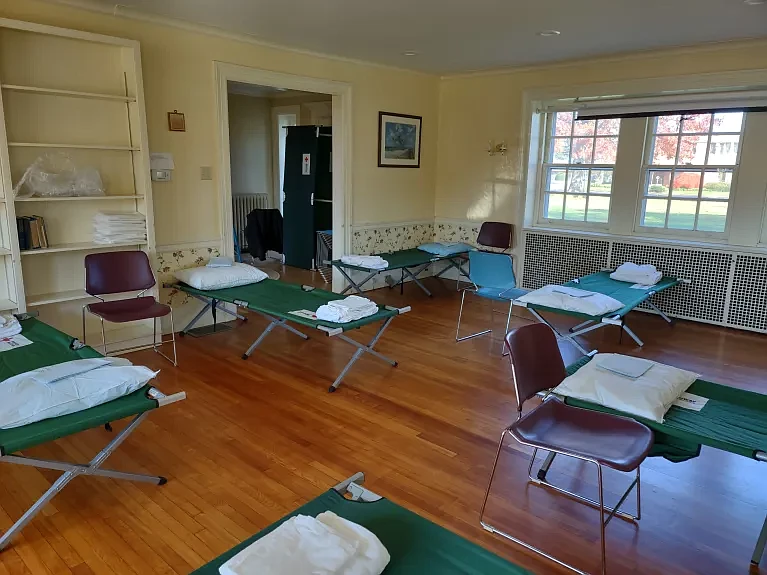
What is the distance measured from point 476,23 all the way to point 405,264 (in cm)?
246

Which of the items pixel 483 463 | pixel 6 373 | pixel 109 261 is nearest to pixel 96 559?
pixel 6 373

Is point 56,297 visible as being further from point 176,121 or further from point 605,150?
point 605,150

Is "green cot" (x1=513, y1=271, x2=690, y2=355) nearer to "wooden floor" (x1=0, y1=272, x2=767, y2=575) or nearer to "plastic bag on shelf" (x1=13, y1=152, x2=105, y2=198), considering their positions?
"wooden floor" (x1=0, y1=272, x2=767, y2=575)

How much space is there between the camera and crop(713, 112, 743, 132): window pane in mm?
5006

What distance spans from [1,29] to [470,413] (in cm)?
391

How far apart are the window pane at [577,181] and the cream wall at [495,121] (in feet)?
1.72

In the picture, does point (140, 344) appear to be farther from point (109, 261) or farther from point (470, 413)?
point (470, 413)

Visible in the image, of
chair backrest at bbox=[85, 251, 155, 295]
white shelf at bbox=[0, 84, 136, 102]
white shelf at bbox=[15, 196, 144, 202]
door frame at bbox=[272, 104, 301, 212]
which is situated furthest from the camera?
door frame at bbox=[272, 104, 301, 212]

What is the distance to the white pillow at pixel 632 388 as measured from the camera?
2.24 meters

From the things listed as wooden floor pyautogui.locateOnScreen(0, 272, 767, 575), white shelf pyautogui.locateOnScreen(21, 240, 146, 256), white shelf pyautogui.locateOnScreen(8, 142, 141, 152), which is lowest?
wooden floor pyautogui.locateOnScreen(0, 272, 767, 575)

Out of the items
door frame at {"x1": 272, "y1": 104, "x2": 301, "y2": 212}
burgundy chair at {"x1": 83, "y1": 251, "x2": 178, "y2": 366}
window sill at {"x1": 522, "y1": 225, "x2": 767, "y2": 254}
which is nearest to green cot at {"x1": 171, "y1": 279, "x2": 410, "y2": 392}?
burgundy chair at {"x1": 83, "y1": 251, "x2": 178, "y2": 366}

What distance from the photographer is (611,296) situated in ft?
A: 15.1

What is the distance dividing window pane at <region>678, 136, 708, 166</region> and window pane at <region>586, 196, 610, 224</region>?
81 centimetres

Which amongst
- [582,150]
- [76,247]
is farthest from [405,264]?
[76,247]
